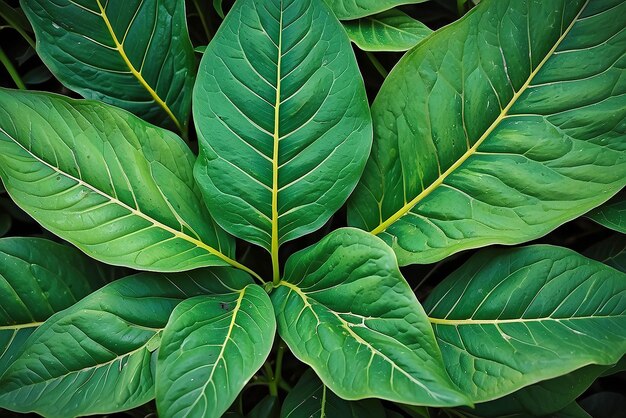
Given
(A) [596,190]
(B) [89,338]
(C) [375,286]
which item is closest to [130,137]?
(B) [89,338]

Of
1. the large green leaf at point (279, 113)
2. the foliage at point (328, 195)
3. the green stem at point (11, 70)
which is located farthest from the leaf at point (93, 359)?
the green stem at point (11, 70)

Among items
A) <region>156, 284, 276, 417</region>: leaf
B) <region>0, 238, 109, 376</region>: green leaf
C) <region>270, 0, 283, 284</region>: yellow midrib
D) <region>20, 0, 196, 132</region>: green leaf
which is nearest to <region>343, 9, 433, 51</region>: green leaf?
<region>270, 0, 283, 284</region>: yellow midrib

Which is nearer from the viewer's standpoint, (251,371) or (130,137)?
(251,371)

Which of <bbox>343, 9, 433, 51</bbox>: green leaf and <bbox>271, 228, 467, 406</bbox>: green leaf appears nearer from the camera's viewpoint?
<bbox>271, 228, 467, 406</bbox>: green leaf

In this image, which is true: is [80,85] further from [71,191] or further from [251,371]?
[251,371]

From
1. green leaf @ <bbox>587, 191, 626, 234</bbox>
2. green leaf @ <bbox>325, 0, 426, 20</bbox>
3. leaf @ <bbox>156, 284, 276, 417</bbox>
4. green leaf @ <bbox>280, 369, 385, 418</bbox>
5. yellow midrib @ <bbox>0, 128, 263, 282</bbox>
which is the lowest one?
green leaf @ <bbox>280, 369, 385, 418</bbox>

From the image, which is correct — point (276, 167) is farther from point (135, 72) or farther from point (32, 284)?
point (32, 284)

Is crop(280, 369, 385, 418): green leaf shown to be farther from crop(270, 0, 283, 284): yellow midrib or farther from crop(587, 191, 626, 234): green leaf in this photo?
crop(587, 191, 626, 234): green leaf
